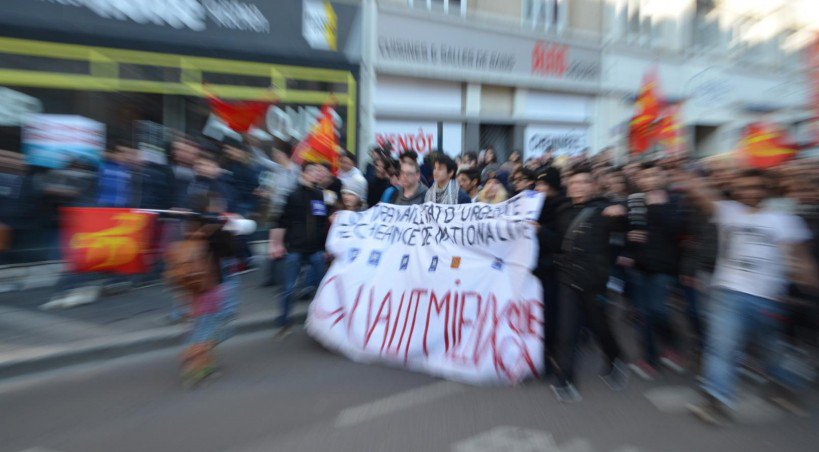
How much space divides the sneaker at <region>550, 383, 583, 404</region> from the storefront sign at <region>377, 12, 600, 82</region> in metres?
8.79

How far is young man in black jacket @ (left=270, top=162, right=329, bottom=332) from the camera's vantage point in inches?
212

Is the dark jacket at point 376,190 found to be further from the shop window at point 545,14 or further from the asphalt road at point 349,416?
the shop window at point 545,14

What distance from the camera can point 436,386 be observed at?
13.3ft

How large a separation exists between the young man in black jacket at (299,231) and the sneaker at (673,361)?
3.29 metres

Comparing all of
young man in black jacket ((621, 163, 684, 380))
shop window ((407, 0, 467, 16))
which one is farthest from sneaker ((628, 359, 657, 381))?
shop window ((407, 0, 467, 16))

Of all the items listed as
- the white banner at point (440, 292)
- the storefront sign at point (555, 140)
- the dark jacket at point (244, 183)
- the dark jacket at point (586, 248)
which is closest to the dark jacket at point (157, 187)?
the dark jacket at point (244, 183)

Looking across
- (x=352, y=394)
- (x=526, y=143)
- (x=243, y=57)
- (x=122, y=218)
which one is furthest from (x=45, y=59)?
(x=526, y=143)

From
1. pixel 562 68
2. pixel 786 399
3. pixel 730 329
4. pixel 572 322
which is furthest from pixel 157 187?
pixel 562 68

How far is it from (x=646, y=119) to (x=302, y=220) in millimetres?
4868

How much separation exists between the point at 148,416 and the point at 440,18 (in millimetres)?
10272

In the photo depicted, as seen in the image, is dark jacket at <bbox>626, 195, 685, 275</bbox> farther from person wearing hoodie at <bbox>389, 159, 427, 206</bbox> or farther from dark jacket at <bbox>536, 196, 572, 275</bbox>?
person wearing hoodie at <bbox>389, 159, 427, 206</bbox>

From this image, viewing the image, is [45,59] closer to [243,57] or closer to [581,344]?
[243,57]

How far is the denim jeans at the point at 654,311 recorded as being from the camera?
173 inches

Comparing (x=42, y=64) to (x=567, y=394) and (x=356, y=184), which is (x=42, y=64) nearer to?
(x=356, y=184)
